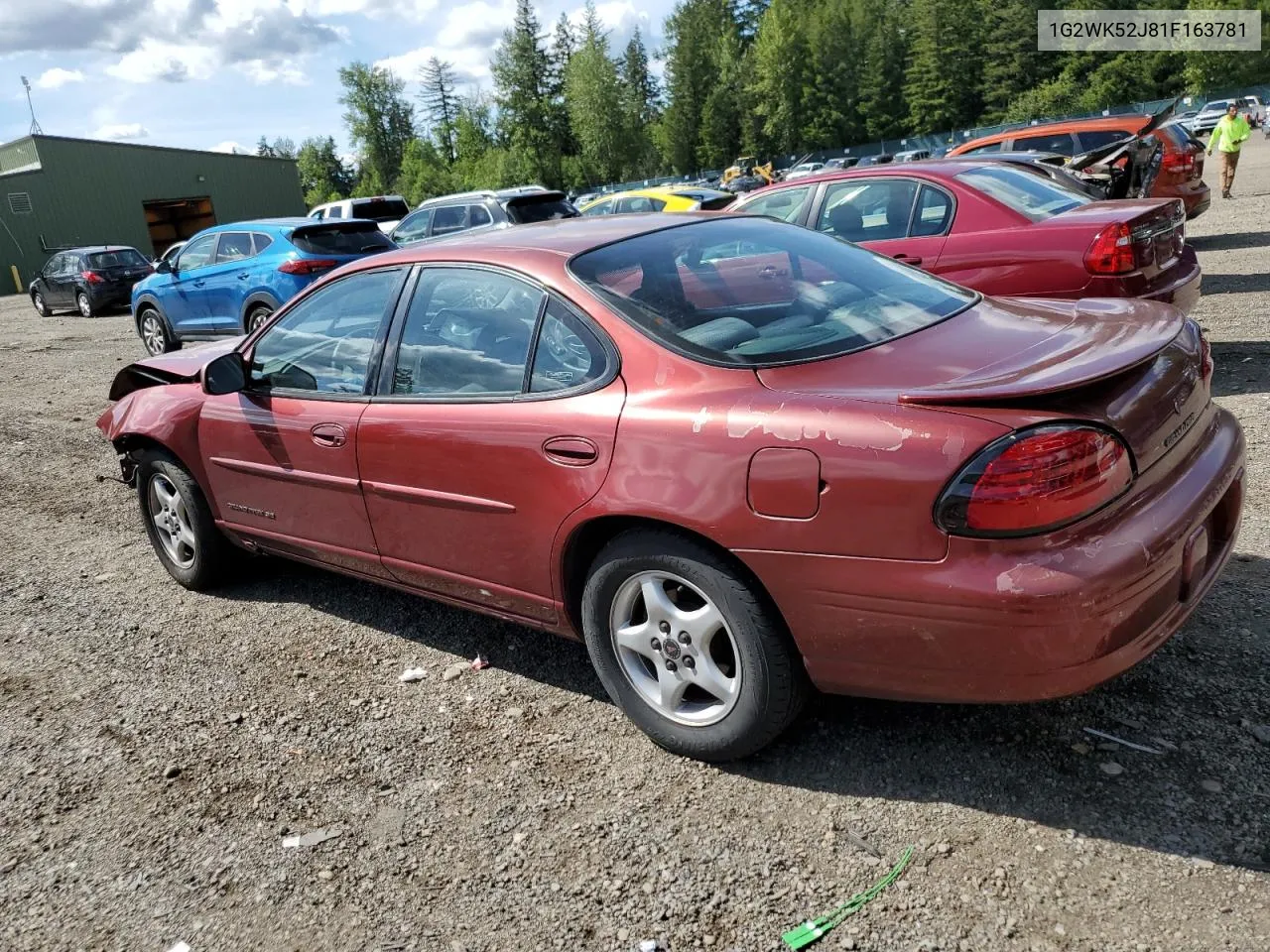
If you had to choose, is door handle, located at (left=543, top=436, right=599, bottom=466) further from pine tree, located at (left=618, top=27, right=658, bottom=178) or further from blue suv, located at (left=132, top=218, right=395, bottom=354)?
pine tree, located at (left=618, top=27, right=658, bottom=178)

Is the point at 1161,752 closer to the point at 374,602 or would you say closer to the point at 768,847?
the point at 768,847

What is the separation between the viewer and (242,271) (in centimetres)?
1160

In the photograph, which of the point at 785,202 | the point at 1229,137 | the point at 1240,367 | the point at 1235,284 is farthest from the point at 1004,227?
the point at 1229,137

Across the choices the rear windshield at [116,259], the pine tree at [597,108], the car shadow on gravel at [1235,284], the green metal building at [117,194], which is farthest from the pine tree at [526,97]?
the car shadow on gravel at [1235,284]

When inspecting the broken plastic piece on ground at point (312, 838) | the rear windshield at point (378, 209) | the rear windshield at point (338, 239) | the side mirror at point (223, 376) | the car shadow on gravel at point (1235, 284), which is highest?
the rear windshield at point (378, 209)

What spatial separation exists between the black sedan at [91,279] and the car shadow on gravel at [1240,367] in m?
19.9

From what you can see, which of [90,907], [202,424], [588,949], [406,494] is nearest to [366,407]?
[406,494]

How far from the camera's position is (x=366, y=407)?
3.57m

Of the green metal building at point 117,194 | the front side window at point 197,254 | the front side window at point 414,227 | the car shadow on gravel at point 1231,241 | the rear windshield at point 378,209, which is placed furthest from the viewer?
the green metal building at point 117,194

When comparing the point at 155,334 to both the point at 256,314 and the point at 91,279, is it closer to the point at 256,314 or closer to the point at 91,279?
the point at 256,314

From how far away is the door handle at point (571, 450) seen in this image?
2.86m

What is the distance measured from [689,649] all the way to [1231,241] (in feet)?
44.5

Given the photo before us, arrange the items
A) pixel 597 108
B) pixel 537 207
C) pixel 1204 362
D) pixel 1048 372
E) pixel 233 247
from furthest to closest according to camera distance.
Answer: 1. pixel 597 108
2. pixel 537 207
3. pixel 233 247
4. pixel 1204 362
5. pixel 1048 372

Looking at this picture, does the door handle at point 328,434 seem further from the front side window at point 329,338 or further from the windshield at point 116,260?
the windshield at point 116,260
